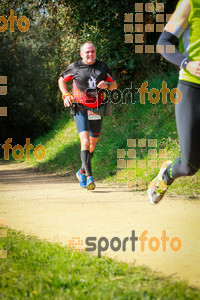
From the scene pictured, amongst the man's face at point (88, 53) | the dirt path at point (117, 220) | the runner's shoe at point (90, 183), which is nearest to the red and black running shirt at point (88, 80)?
the man's face at point (88, 53)

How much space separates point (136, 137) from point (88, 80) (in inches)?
143

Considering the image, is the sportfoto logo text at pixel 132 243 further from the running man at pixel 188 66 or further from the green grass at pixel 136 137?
the green grass at pixel 136 137

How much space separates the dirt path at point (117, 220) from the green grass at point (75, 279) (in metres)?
0.27

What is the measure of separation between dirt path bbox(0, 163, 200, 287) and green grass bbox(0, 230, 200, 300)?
0.89 ft

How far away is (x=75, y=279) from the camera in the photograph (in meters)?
3.19

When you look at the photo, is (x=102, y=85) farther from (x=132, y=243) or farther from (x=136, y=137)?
(x=136, y=137)

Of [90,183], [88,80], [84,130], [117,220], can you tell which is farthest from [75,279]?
[88,80]

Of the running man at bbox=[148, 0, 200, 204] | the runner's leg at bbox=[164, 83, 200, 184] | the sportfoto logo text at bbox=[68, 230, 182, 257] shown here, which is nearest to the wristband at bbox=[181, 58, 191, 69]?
the running man at bbox=[148, 0, 200, 204]

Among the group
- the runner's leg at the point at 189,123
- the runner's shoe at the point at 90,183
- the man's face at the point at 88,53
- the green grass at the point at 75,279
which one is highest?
the man's face at the point at 88,53

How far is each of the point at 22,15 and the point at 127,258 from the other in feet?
38.4

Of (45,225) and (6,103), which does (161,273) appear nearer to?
(45,225)

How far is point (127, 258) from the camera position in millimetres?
3842

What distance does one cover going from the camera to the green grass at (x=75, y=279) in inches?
113

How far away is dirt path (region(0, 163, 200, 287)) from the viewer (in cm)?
381
